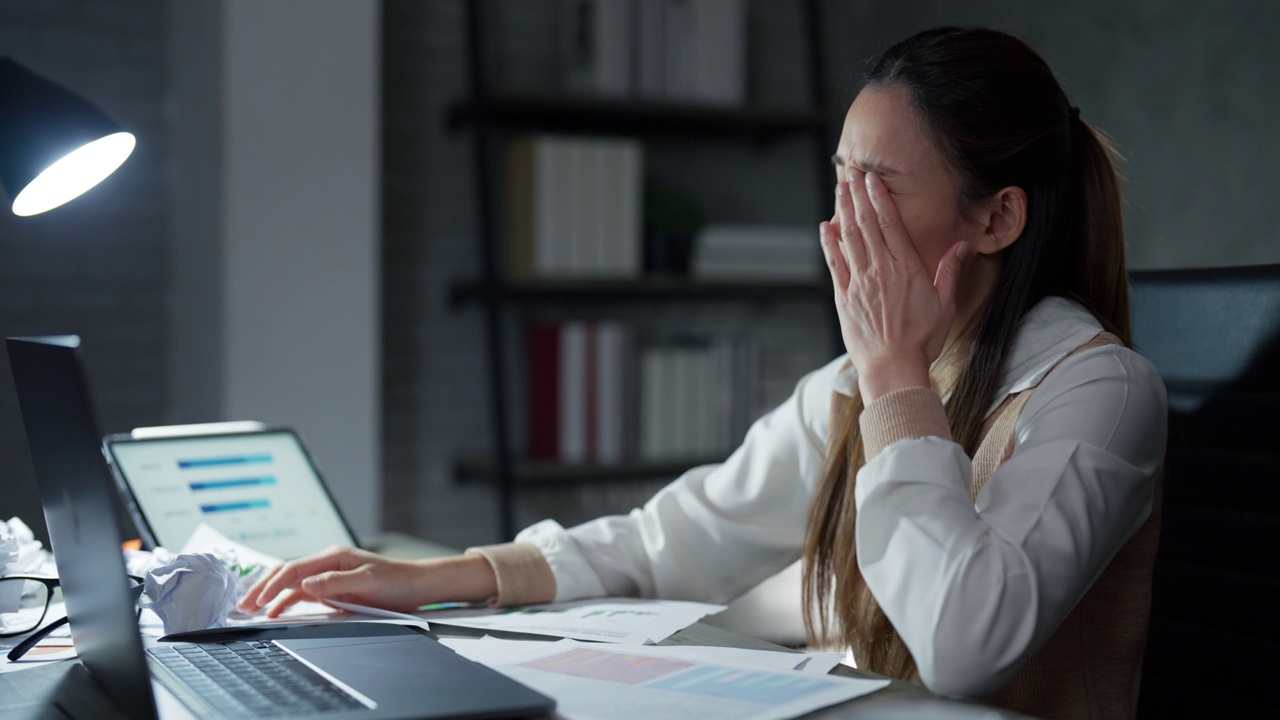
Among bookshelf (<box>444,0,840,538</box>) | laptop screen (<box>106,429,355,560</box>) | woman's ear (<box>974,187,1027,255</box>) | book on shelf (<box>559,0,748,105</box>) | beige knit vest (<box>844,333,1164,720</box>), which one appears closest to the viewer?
beige knit vest (<box>844,333,1164,720</box>)

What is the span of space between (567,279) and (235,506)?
5.10 feet

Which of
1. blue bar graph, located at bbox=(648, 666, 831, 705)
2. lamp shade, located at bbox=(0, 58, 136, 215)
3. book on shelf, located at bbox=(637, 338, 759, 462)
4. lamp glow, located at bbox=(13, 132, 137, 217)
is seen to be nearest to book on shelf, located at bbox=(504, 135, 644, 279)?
book on shelf, located at bbox=(637, 338, 759, 462)

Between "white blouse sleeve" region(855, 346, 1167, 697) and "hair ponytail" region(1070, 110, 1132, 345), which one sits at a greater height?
"hair ponytail" region(1070, 110, 1132, 345)

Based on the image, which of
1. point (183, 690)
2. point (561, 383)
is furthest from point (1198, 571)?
point (561, 383)

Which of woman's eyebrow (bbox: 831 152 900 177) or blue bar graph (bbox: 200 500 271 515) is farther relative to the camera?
blue bar graph (bbox: 200 500 271 515)

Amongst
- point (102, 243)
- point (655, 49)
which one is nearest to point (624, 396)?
point (655, 49)

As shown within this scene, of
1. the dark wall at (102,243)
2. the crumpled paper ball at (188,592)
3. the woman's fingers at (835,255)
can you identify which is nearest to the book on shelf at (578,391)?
the dark wall at (102,243)

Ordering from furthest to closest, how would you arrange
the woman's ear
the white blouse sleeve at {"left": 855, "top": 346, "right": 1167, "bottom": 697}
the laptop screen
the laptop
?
the laptop screen, the woman's ear, the white blouse sleeve at {"left": 855, "top": 346, "right": 1167, "bottom": 697}, the laptop

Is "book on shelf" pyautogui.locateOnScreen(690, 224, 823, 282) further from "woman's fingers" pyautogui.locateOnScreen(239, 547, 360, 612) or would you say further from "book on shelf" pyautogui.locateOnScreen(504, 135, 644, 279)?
"woman's fingers" pyautogui.locateOnScreen(239, 547, 360, 612)

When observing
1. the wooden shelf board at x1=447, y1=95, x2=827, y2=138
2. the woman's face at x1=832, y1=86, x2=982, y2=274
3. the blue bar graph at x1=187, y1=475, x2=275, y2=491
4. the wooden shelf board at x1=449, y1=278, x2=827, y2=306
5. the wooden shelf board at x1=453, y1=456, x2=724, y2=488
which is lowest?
the wooden shelf board at x1=453, y1=456, x2=724, y2=488

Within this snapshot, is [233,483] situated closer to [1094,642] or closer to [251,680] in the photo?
[251,680]

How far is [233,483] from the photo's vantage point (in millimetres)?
1427

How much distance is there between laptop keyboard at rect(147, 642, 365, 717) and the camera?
0.79 metres

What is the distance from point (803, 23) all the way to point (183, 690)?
298 cm
